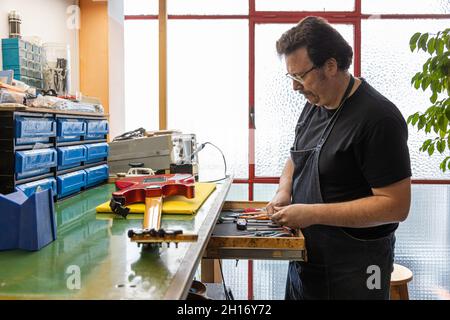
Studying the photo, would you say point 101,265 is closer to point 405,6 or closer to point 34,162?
point 34,162

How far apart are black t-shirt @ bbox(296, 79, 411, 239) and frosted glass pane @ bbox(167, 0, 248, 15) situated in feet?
7.20

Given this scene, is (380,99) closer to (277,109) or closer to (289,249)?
(289,249)

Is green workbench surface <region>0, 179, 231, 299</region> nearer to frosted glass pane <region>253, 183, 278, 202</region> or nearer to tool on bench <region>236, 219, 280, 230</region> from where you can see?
tool on bench <region>236, 219, 280, 230</region>

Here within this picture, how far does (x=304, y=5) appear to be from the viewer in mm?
3424

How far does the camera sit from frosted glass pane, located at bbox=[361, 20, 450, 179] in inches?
132

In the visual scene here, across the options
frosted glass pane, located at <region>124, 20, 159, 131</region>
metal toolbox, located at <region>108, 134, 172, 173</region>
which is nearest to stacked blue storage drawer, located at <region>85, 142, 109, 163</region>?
metal toolbox, located at <region>108, 134, 172, 173</region>

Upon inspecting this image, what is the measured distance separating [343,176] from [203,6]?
98.4 inches

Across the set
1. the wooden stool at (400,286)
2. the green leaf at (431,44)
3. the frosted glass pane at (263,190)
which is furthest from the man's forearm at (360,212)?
the frosted glass pane at (263,190)

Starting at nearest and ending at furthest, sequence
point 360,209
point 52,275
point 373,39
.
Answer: point 52,275 < point 360,209 < point 373,39

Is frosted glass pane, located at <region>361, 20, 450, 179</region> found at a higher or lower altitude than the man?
higher

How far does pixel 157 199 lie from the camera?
1381 mm

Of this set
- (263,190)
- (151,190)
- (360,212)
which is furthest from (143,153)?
(263,190)
